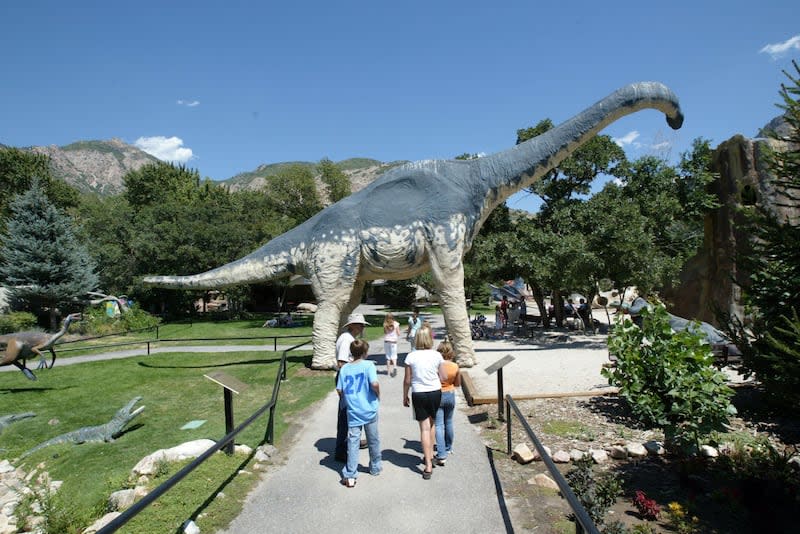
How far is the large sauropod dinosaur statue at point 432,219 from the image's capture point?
9477 mm

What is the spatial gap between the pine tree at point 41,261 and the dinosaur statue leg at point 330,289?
14805 millimetres

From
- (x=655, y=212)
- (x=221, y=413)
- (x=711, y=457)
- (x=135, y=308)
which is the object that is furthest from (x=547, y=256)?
(x=135, y=308)

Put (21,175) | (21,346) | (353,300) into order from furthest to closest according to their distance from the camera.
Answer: (21,175) < (353,300) < (21,346)

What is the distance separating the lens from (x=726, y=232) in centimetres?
1479

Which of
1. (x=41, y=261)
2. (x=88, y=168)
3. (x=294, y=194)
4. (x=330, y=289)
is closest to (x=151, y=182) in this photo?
(x=294, y=194)

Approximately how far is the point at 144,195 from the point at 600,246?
43661 millimetres

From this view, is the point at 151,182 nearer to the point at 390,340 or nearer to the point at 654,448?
the point at 390,340

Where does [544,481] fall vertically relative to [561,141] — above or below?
below

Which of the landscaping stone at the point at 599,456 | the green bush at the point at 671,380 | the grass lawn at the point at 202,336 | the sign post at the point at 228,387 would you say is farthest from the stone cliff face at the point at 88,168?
the landscaping stone at the point at 599,456

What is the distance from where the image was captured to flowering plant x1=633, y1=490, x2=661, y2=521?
404 centimetres

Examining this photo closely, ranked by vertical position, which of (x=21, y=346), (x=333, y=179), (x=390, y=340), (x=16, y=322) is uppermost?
(x=333, y=179)

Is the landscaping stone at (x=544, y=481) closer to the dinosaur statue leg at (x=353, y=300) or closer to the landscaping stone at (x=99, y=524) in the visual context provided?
the landscaping stone at (x=99, y=524)

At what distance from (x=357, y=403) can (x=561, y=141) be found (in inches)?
291

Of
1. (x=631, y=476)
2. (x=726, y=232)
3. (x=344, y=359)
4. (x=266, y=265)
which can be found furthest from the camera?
(x=726, y=232)
